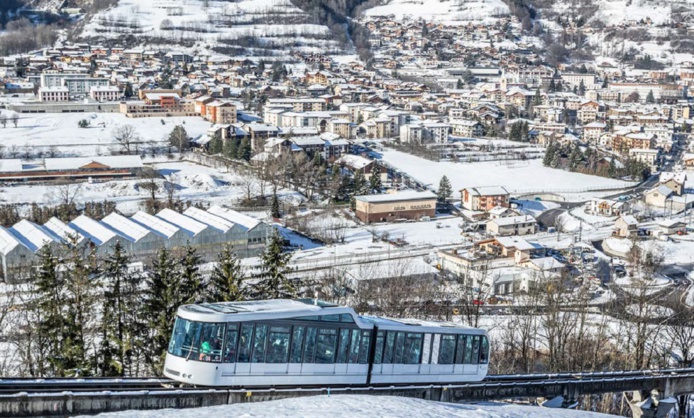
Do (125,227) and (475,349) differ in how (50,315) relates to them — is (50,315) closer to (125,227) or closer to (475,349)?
(475,349)

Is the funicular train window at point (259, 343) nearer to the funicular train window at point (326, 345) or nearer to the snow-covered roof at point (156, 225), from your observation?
the funicular train window at point (326, 345)

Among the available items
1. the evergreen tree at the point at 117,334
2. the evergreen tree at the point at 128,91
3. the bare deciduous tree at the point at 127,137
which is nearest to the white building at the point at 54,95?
the evergreen tree at the point at 128,91

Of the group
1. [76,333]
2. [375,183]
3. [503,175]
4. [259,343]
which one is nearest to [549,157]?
[503,175]

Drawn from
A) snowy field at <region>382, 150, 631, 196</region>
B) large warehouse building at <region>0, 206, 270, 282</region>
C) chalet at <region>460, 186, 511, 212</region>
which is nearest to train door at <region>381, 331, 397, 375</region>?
large warehouse building at <region>0, 206, 270, 282</region>

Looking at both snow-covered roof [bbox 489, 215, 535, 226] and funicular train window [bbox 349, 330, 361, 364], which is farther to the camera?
snow-covered roof [bbox 489, 215, 535, 226]

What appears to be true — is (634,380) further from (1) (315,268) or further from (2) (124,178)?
(2) (124,178)

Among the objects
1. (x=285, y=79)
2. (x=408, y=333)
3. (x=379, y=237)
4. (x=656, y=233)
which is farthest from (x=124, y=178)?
(x=285, y=79)

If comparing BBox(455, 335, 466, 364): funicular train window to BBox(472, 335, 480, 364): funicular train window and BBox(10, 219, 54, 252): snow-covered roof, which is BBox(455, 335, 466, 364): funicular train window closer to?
BBox(472, 335, 480, 364): funicular train window
